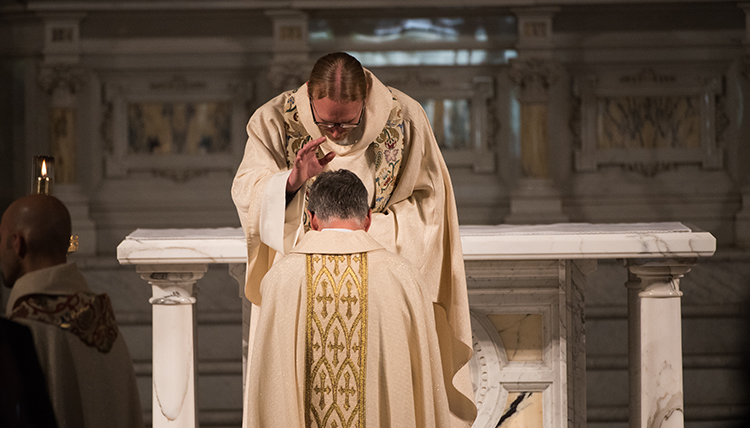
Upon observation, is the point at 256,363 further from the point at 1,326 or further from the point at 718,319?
the point at 718,319

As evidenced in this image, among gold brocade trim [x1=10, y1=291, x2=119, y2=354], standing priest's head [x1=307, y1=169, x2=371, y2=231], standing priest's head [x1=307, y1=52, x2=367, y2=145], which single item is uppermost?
standing priest's head [x1=307, y1=52, x2=367, y2=145]

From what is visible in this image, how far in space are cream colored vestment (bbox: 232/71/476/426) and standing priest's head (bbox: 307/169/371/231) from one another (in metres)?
0.40

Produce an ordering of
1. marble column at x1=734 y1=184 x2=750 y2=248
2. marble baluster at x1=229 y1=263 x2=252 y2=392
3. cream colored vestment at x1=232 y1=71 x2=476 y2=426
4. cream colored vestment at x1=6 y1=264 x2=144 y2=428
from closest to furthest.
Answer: cream colored vestment at x1=6 y1=264 x2=144 y2=428
cream colored vestment at x1=232 y1=71 x2=476 y2=426
marble baluster at x1=229 y1=263 x2=252 y2=392
marble column at x1=734 y1=184 x2=750 y2=248

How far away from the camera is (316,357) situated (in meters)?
2.28

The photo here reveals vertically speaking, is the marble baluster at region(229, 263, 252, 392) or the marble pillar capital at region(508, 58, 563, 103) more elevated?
the marble pillar capital at region(508, 58, 563, 103)

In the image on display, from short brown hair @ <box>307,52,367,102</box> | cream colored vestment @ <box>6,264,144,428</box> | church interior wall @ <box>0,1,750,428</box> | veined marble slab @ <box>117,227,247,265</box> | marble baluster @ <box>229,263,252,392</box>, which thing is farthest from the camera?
church interior wall @ <box>0,1,750,428</box>

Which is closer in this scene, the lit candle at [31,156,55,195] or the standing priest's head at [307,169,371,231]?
the lit candle at [31,156,55,195]

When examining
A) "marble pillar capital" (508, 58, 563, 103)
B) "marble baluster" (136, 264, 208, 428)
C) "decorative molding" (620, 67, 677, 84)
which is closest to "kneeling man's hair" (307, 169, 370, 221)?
"marble baluster" (136, 264, 208, 428)

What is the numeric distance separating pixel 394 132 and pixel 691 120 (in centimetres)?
413

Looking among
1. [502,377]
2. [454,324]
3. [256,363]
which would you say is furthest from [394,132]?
[502,377]

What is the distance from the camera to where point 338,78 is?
7.88ft

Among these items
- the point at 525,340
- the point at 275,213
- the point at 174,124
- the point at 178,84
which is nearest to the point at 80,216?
the point at 174,124

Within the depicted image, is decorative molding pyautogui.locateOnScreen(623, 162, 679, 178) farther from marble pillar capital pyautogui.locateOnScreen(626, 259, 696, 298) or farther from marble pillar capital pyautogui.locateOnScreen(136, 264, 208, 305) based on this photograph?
marble pillar capital pyautogui.locateOnScreen(136, 264, 208, 305)

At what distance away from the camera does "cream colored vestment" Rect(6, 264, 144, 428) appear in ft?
4.28
